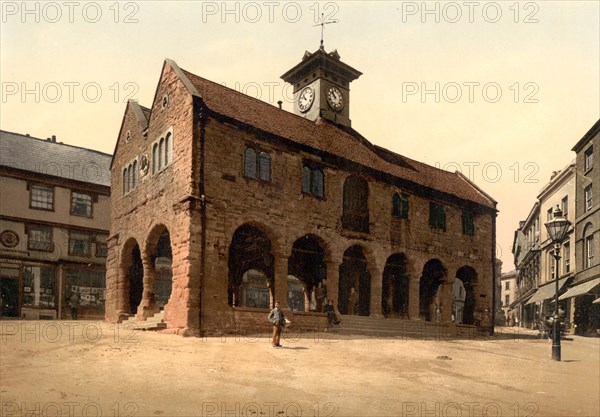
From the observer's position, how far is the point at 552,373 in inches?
551

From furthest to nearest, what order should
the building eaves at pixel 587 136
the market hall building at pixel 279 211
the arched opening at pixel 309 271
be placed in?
the building eaves at pixel 587 136 → the arched opening at pixel 309 271 → the market hall building at pixel 279 211

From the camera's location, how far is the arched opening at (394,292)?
30.0 m

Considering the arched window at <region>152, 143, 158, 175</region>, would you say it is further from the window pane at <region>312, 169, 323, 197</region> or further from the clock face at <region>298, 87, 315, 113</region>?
the clock face at <region>298, 87, 315, 113</region>

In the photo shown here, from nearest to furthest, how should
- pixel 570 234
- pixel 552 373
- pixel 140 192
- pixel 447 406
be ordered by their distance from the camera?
pixel 447 406
pixel 552 373
pixel 140 192
pixel 570 234

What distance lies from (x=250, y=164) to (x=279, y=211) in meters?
2.11

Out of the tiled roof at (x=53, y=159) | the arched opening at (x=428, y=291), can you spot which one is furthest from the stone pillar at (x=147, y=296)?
the arched opening at (x=428, y=291)

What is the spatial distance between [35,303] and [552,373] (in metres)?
27.2

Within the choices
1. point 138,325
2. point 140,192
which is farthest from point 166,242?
point 138,325

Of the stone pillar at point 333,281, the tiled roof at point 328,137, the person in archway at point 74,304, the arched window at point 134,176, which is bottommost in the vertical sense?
the person in archway at point 74,304

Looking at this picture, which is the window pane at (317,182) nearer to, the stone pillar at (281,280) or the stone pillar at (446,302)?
the stone pillar at (281,280)

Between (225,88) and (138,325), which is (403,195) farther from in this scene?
(138,325)

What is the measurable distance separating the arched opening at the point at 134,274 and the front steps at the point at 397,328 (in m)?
8.83

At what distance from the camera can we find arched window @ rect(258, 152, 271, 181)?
20922mm

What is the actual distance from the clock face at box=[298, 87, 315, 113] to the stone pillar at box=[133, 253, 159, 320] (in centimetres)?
1243
